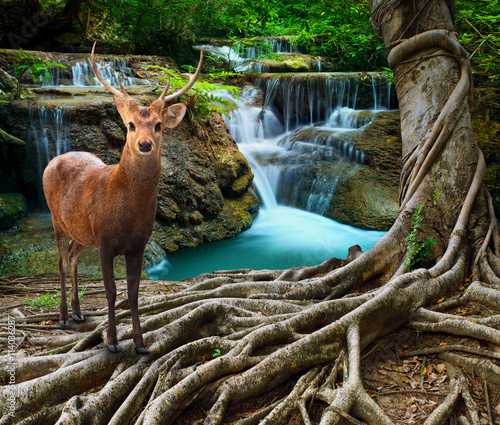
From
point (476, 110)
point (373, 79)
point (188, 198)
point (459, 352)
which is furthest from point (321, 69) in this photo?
point (459, 352)

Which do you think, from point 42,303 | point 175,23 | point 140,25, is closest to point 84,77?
point 140,25


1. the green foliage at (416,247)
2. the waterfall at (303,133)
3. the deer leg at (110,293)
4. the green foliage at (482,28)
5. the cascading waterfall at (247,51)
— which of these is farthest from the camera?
the cascading waterfall at (247,51)

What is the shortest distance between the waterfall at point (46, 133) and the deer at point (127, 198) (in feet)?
18.0

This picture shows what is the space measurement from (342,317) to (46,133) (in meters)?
7.36

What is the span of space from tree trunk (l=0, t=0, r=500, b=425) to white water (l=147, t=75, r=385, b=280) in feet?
9.44

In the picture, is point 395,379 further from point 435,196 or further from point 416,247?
point 435,196

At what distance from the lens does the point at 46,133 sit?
7734 millimetres

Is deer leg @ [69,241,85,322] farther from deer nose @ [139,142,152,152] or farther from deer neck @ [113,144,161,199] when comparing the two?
deer nose @ [139,142,152,152]

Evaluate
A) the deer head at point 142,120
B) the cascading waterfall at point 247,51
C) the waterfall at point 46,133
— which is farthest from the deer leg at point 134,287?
the cascading waterfall at point 247,51

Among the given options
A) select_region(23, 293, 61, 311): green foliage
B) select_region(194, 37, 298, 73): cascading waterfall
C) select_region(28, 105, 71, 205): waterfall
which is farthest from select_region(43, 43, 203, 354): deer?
select_region(194, 37, 298, 73): cascading waterfall

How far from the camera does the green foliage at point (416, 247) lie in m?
3.93

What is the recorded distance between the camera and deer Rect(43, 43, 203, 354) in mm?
2418

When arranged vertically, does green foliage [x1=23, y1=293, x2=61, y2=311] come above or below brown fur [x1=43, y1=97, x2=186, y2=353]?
below

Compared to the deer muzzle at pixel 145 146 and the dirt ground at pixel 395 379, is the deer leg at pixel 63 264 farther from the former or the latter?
the deer muzzle at pixel 145 146
